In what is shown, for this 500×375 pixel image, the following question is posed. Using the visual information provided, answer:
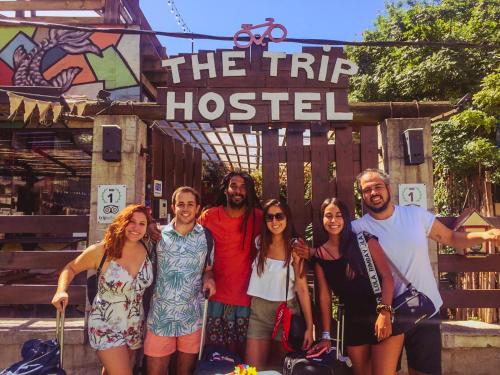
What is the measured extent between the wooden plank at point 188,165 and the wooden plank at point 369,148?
263 centimetres

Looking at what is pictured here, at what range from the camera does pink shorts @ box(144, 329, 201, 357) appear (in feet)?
9.87

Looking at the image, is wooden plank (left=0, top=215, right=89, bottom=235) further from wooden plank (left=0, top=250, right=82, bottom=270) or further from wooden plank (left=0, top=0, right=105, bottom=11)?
wooden plank (left=0, top=0, right=105, bottom=11)

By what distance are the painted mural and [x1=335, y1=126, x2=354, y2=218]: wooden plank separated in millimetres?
5156

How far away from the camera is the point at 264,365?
122 inches

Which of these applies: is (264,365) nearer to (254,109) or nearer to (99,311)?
(99,311)

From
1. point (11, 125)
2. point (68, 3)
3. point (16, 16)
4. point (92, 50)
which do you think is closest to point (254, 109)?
point (11, 125)

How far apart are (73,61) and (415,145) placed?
7041mm

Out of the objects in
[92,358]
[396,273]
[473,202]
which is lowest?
[92,358]

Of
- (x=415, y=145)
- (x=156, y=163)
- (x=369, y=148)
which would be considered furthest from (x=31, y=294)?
(x=415, y=145)

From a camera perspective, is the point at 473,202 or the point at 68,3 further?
the point at 68,3

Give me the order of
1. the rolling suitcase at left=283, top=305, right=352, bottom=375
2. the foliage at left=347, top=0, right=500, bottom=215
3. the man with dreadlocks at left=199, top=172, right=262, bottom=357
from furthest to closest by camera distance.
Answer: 1. the foliage at left=347, top=0, right=500, bottom=215
2. the man with dreadlocks at left=199, top=172, right=262, bottom=357
3. the rolling suitcase at left=283, top=305, right=352, bottom=375

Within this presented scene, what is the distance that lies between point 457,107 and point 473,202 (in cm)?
420

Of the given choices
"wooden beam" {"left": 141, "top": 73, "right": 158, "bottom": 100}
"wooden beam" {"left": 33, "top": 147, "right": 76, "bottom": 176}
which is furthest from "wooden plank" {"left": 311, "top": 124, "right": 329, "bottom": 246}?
"wooden beam" {"left": 33, "top": 147, "right": 76, "bottom": 176}

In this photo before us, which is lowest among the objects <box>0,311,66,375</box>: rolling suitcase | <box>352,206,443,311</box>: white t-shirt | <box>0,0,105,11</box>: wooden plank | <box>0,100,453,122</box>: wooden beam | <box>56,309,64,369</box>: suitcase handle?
<box>0,311,66,375</box>: rolling suitcase
